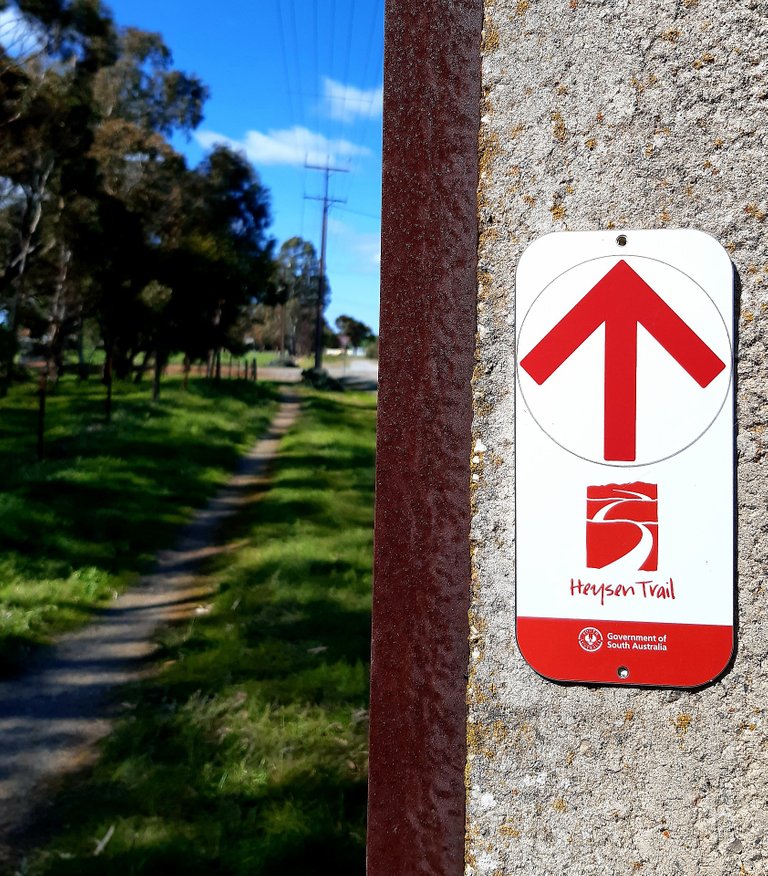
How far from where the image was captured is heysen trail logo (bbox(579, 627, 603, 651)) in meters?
1.38

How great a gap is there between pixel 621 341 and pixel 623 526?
0.29 m

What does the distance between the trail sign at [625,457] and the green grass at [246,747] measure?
2825mm

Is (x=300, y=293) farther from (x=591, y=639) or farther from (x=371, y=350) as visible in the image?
(x=591, y=639)

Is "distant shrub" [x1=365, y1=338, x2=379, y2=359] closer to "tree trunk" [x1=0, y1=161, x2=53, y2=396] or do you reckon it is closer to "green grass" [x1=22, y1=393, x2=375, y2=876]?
"tree trunk" [x1=0, y1=161, x2=53, y2=396]

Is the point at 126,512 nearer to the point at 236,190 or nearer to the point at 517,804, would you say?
the point at 517,804

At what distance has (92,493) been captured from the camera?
1100 cm

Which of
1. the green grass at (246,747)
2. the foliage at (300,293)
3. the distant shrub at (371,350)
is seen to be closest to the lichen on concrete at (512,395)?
the green grass at (246,747)

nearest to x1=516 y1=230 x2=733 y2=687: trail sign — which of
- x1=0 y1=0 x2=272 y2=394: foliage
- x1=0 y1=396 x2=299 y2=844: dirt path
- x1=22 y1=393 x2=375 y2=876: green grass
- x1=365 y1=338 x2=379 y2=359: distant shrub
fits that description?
x1=22 y1=393 x2=375 y2=876: green grass

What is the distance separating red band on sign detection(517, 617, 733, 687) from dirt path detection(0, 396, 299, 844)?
364 centimetres

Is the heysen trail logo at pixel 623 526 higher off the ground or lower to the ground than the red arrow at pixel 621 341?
lower

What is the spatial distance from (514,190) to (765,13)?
462mm

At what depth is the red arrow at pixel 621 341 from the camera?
4.54 ft

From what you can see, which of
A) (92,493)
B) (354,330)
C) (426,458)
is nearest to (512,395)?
(426,458)

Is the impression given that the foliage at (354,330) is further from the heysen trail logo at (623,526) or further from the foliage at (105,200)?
the heysen trail logo at (623,526)
